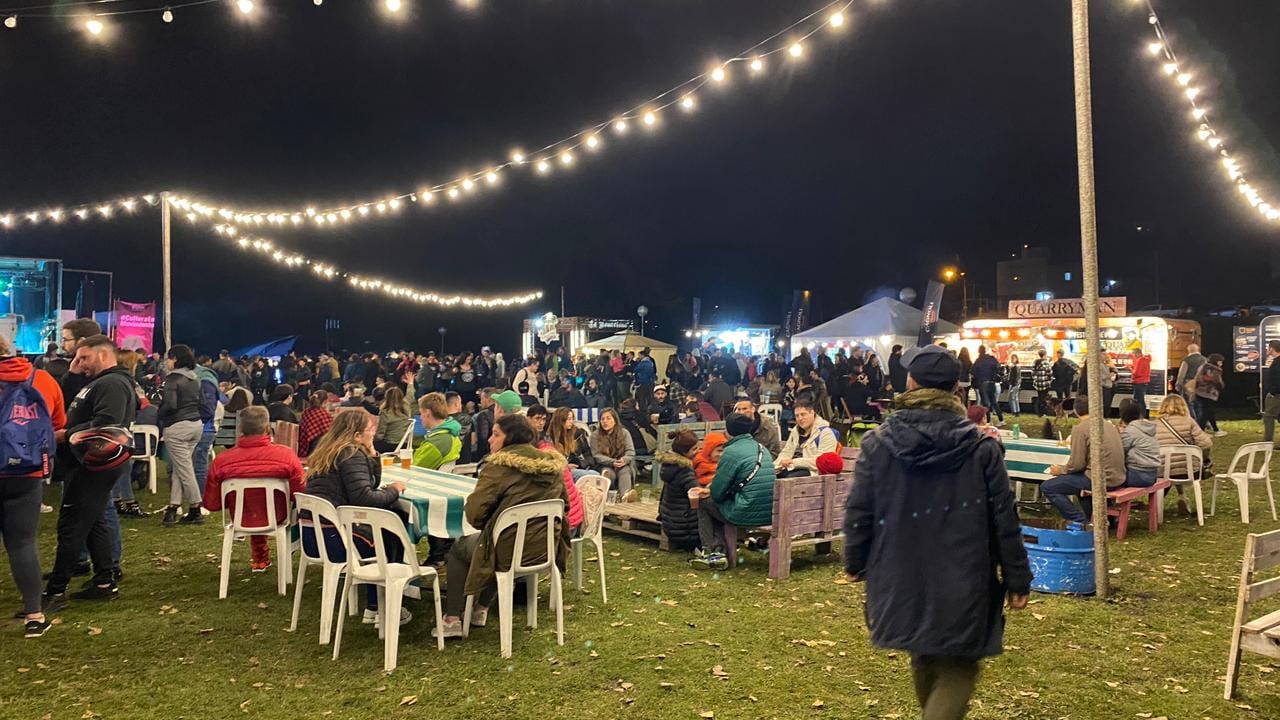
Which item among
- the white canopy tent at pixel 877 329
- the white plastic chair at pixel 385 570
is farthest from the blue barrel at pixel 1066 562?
the white canopy tent at pixel 877 329

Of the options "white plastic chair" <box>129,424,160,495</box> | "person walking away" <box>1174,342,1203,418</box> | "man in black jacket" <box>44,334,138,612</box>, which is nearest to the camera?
"man in black jacket" <box>44,334,138,612</box>

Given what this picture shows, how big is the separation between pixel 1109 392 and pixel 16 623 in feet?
63.9

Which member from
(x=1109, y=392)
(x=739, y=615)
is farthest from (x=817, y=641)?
(x=1109, y=392)

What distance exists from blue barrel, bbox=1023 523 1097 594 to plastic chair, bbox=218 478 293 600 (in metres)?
4.84

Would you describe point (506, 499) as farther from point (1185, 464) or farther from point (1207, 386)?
point (1207, 386)

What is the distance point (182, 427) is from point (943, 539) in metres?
7.11

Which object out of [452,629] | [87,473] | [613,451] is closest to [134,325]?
[613,451]

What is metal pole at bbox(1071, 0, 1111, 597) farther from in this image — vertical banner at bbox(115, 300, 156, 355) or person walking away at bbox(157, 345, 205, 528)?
vertical banner at bbox(115, 300, 156, 355)

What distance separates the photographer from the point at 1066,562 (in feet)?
17.5

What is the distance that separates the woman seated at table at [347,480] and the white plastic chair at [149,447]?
17.4 feet

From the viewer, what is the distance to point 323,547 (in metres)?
4.58

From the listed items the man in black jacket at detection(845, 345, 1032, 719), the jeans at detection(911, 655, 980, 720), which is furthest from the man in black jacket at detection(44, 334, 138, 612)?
the jeans at detection(911, 655, 980, 720)

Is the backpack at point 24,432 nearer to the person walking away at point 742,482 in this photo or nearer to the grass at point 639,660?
the grass at point 639,660

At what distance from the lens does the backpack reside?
432 cm
